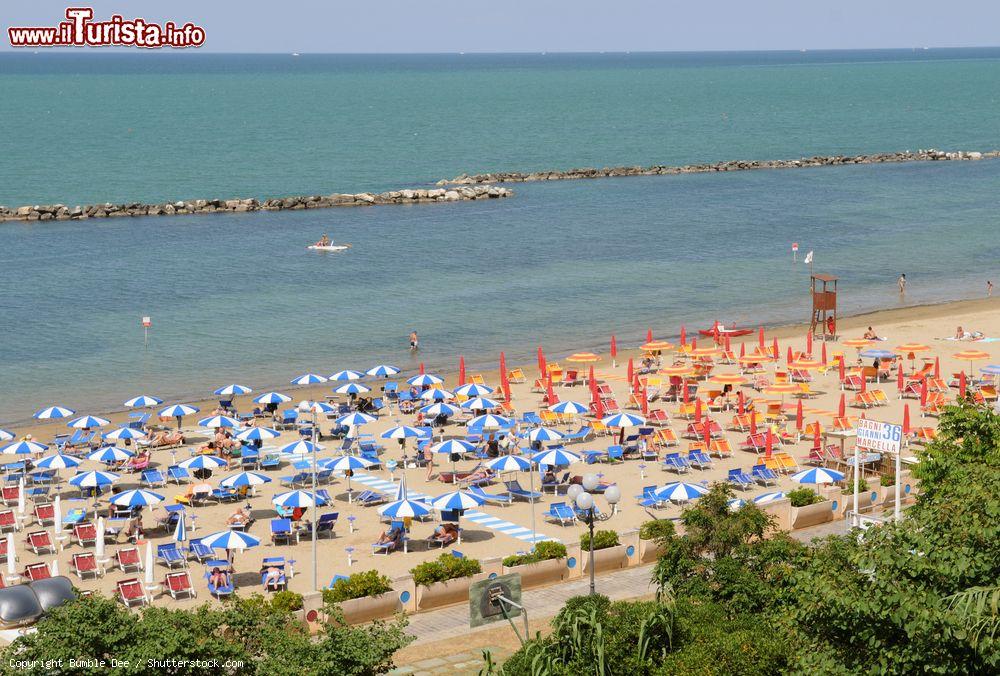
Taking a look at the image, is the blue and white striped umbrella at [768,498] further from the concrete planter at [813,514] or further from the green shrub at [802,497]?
the concrete planter at [813,514]

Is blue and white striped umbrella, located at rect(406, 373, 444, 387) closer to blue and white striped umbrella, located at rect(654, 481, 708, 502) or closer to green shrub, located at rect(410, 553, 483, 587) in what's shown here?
blue and white striped umbrella, located at rect(654, 481, 708, 502)

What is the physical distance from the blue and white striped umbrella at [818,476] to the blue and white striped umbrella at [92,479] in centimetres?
1472

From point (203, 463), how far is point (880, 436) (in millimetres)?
15037

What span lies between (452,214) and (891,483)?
201ft

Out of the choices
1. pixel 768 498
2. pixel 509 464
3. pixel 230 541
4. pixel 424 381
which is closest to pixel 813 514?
pixel 768 498

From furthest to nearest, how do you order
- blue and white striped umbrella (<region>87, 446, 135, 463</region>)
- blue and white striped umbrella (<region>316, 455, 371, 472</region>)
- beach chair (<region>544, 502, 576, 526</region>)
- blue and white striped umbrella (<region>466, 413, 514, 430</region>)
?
blue and white striped umbrella (<region>466, 413, 514, 430</region>) → blue and white striped umbrella (<region>87, 446, 135, 463</region>) → blue and white striped umbrella (<region>316, 455, 371, 472</region>) → beach chair (<region>544, 502, 576, 526</region>)

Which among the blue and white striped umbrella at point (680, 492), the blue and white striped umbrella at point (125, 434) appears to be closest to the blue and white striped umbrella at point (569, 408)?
the blue and white striped umbrella at point (680, 492)

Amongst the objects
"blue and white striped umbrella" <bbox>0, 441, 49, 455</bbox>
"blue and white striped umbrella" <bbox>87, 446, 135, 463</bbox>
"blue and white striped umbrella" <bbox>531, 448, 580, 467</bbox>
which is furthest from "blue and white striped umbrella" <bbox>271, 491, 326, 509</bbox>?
"blue and white striped umbrella" <bbox>0, 441, 49, 455</bbox>

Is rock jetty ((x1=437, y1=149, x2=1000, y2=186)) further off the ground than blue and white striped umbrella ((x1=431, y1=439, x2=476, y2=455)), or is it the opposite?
rock jetty ((x1=437, y1=149, x2=1000, y2=186))

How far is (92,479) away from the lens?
1160 inches

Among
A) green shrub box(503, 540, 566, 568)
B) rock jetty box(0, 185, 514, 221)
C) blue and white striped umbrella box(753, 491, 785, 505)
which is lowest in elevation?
green shrub box(503, 540, 566, 568)

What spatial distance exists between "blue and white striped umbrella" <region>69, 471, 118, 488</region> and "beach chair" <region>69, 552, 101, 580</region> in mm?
3704

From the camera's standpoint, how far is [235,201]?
302 feet

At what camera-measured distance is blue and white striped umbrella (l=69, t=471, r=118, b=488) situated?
29453 mm
